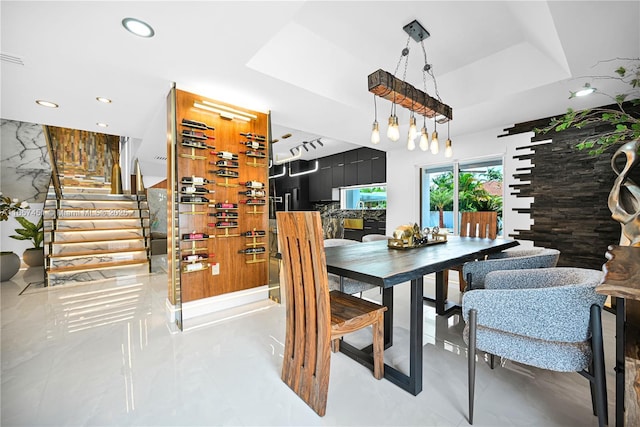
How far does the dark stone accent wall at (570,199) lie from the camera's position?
3.18 meters

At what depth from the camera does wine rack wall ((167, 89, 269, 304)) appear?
9.02 ft

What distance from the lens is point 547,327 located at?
126 cm

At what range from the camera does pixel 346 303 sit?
1.83 meters

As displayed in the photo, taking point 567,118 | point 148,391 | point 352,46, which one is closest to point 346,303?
point 148,391

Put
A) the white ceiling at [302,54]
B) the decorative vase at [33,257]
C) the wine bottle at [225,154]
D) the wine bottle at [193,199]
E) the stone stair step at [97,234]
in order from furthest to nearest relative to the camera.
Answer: the decorative vase at [33,257] < the stone stair step at [97,234] < the wine bottle at [225,154] < the wine bottle at [193,199] < the white ceiling at [302,54]

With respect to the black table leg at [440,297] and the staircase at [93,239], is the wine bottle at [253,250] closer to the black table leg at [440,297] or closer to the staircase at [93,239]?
the black table leg at [440,297]

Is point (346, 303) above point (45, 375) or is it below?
above

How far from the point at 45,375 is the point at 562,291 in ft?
10.4

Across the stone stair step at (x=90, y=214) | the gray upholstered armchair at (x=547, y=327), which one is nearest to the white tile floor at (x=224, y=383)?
the gray upholstered armchair at (x=547, y=327)

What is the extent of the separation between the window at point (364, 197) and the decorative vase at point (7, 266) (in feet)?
20.9

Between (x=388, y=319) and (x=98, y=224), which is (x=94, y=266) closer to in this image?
(x=98, y=224)

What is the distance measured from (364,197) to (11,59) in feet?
19.6

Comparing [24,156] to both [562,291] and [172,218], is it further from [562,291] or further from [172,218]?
[562,291]

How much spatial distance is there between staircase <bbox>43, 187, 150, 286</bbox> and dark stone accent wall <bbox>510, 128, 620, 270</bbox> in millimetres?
6461
